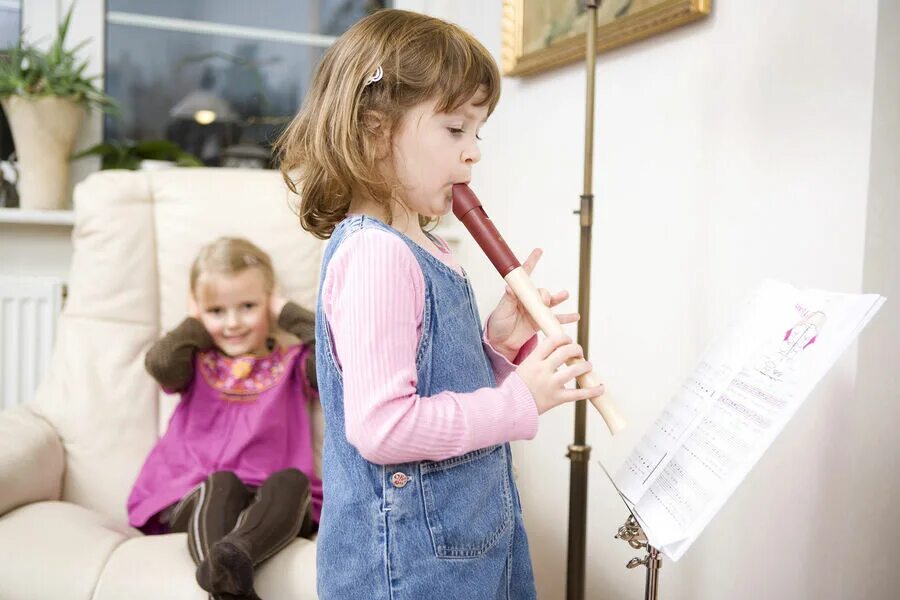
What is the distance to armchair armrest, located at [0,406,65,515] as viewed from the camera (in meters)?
1.40

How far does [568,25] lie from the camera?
1584mm

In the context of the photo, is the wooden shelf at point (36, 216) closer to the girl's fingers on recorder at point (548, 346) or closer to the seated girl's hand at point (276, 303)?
the seated girl's hand at point (276, 303)

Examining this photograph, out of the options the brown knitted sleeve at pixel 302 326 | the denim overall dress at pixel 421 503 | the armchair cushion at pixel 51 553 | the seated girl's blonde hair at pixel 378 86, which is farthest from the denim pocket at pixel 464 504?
the brown knitted sleeve at pixel 302 326

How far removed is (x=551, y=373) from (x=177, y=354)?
108 centimetres

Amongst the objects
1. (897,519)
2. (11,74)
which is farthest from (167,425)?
(897,519)

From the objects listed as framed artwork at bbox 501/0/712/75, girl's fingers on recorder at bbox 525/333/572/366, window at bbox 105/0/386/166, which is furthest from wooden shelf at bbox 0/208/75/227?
girl's fingers on recorder at bbox 525/333/572/366

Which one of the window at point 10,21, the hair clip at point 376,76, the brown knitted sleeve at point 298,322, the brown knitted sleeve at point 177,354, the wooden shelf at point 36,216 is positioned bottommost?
the brown knitted sleeve at point 177,354

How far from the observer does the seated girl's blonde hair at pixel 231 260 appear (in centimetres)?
170

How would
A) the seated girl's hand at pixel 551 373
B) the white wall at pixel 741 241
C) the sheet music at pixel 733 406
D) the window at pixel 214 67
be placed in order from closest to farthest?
the sheet music at pixel 733 406 < the seated girl's hand at pixel 551 373 < the white wall at pixel 741 241 < the window at pixel 214 67

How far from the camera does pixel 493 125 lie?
6.61 feet

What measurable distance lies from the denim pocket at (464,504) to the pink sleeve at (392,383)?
0.20ft

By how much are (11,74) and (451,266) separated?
5.08ft

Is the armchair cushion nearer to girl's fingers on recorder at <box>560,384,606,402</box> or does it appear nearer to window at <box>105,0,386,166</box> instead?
girl's fingers on recorder at <box>560,384,606,402</box>

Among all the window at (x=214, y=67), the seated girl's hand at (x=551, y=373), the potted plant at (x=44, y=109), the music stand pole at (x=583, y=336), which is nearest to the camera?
the seated girl's hand at (x=551, y=373)
